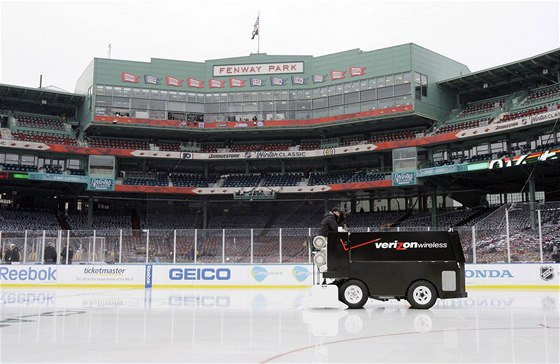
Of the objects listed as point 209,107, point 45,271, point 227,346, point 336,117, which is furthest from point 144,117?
point 227,346

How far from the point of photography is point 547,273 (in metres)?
23.1

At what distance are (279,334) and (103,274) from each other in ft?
61.0

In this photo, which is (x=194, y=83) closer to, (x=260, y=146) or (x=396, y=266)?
(x=260, y=146)

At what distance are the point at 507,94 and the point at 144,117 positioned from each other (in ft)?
113

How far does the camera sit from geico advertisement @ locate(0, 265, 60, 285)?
25.6 m

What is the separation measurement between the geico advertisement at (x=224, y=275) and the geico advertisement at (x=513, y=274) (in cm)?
821

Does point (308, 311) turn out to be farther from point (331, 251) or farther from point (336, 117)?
point (336, 117)

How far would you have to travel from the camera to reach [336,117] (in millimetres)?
48750

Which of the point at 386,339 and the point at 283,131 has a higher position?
the point at 283,131

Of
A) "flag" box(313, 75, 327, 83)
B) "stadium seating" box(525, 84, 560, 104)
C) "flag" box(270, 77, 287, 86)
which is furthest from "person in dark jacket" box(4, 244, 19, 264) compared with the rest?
"stadium seating" box(525, 84, 560, 104)

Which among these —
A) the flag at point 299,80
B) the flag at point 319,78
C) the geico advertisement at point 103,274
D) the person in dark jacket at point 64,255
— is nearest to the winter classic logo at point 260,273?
the geico advertisement at point 103,274

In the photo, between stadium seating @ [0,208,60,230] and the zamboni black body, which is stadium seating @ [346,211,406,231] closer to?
stadium seating @ [0,208,60,230]

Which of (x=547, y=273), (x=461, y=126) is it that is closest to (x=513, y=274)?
(x=547, y=273)

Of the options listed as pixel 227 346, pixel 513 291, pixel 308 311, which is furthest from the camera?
pixel 513 291
